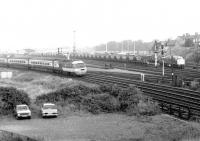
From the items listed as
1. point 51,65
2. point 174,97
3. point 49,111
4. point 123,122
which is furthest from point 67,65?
point 123,122

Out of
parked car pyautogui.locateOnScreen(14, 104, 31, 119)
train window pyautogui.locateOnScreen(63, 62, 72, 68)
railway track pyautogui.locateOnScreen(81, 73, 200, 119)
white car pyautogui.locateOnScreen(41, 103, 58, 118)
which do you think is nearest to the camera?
parked car pyautogui.locateOnScreen(14, 104, 31, 119)

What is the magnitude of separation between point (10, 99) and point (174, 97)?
17.1 meters

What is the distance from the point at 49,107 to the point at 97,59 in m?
60.5

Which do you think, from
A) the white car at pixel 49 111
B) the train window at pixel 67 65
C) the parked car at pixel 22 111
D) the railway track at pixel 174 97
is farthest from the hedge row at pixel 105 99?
the train window at pixel 67 65

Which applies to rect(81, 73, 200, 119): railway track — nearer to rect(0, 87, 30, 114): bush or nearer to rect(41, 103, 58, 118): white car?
rect(41, 103, 58, 118): white car

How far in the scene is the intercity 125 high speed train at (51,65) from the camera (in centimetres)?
5563

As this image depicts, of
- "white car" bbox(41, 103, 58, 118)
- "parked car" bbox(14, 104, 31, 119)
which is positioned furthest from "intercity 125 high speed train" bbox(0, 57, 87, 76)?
"parked car" bbox(14, 104, 31, 119)

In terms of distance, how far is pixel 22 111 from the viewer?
3070 cm

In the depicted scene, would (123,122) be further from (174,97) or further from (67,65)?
(67,65)

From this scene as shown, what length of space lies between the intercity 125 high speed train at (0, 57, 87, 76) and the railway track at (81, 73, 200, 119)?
692 cm

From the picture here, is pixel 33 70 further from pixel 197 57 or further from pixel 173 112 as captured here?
pixel 173 112

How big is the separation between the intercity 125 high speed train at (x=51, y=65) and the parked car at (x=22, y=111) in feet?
79.8

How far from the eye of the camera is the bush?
3288 centimetres

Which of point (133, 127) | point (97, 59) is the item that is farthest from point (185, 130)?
point (97, 59)
